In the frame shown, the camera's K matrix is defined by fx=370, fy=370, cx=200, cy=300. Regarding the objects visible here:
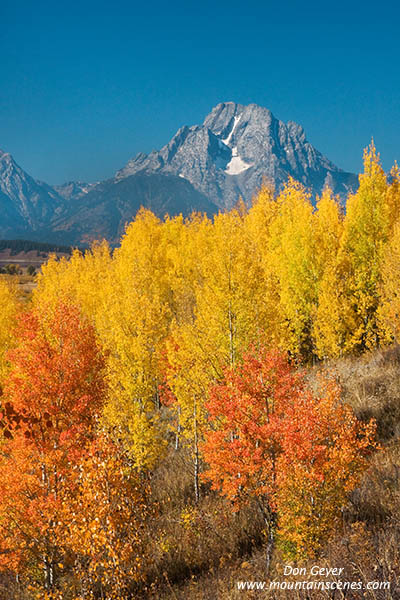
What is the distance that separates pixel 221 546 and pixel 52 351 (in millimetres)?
10632

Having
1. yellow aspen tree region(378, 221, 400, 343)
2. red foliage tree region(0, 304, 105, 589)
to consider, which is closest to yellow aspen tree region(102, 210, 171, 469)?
red foliage tree region(0, 304, 105, 589)

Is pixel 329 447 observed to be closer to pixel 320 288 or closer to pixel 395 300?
pixel 395 300

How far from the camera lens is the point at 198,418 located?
1755 centimetres

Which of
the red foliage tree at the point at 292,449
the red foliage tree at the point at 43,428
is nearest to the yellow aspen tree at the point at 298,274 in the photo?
the red foliage tree at the point at 292,449

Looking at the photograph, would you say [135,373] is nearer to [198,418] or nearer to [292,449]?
[198,418]

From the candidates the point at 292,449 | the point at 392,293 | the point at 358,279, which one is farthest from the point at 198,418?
the point at 358,279

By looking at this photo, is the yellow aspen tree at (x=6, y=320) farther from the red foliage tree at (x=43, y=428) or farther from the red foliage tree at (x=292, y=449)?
the red foliage tree at (x=292, y=449)

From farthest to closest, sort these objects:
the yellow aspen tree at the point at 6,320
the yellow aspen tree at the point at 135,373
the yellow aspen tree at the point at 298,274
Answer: the yellow aspen tree at the point at 6,320 < the yellow aspen tree at the point at 298,274 < the yellow aspen tree at the point at 135,373

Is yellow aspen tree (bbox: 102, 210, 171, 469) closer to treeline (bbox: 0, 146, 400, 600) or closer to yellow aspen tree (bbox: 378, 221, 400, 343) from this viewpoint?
treeline (bbox: 0, 146, 400, 600)

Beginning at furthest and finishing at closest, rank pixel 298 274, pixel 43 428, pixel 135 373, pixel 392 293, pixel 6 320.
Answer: pixel 6 320
pixel 298 274
pixel 392 293
pixel 135 373
pixel 43 428

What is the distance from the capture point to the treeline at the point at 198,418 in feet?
30.5

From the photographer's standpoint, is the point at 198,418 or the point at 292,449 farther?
the point at 198,418

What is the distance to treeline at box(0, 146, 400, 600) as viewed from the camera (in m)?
9.30

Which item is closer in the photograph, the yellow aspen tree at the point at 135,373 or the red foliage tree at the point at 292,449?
the red foliage tree at the point at 292,449
